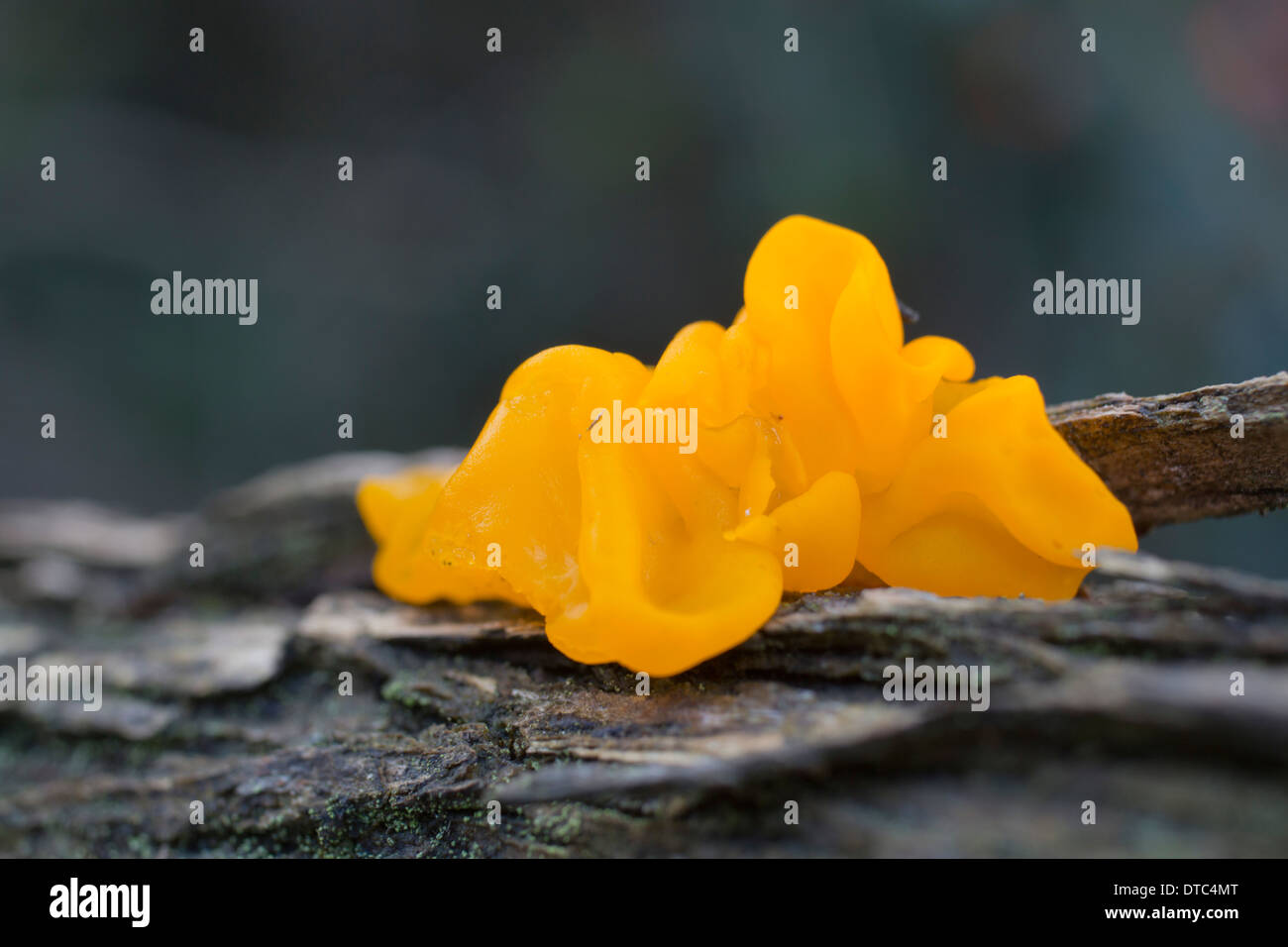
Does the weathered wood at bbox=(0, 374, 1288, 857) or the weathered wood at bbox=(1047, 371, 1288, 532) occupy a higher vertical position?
the weathered wood at bbox=(1047, 371, 1288, 532)

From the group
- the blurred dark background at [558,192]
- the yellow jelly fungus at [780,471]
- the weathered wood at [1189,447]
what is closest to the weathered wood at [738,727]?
the weathered wood at [1189,447]

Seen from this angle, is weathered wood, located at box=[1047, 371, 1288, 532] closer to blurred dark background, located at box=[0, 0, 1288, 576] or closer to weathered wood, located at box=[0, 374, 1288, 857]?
weathered wood, located at box=[0, 374, 1288, 857]

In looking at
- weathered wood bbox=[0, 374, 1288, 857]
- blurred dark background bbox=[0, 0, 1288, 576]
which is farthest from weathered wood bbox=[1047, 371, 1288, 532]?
blurred dark background bbox=[0, 0, 1288, 576]

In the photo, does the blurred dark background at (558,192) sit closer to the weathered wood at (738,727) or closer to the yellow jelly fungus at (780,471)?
the weathered wood at (738,727)

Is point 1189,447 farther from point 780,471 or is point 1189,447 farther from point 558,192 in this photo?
point 558,192

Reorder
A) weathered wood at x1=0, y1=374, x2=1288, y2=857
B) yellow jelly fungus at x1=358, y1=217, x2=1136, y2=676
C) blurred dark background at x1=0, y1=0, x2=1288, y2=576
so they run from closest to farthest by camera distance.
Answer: weathered wood at x1=0, y1=374, x2=1288, y2=857 → yellow jelly fungus at x1=358, y1=217, x2=1136, y2=676 → blurred dark background at x1=0, y1=0, x2=1288, y2=576

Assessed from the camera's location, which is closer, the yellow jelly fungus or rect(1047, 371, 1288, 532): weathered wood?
the yellow jelly fungus

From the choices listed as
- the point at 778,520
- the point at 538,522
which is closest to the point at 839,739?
the point at 778,520

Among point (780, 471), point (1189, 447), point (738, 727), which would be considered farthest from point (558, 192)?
point (738, 727)
